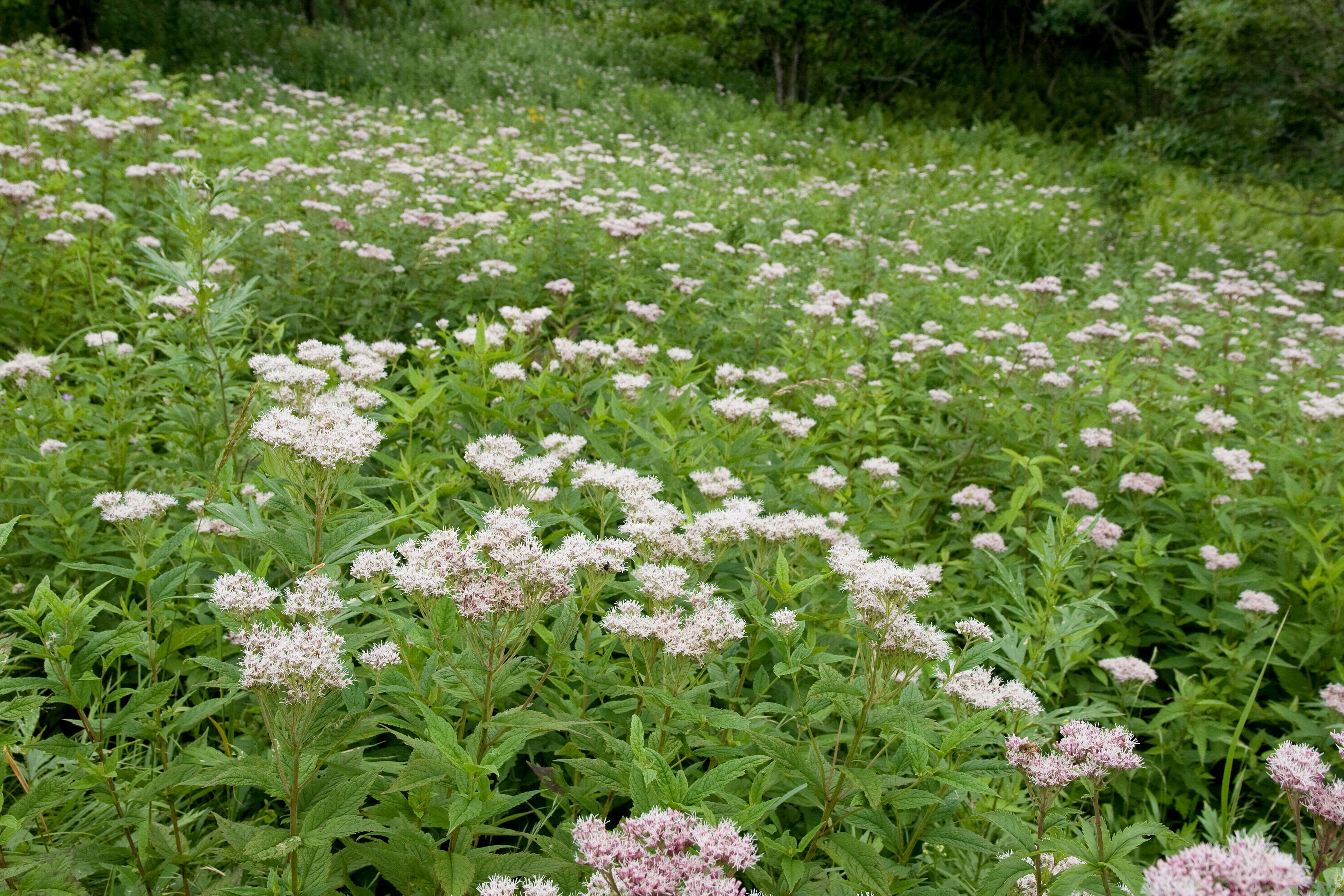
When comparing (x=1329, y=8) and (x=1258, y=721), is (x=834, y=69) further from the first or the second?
(x=1258, y=721)

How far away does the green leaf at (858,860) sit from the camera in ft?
5.71

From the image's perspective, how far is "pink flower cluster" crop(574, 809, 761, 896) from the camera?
1.39m

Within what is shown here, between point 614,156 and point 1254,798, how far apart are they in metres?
11.0

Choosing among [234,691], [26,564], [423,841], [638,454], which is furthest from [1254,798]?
[26,564]

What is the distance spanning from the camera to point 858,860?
70.0 inches

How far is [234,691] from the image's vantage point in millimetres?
2246

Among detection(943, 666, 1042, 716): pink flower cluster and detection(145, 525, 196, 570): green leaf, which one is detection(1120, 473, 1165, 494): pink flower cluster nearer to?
detection(943, 666, 1042, 716): pink flower cluster

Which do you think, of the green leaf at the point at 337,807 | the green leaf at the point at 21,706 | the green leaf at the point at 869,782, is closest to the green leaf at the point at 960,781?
the green leaf at the point at 869,782

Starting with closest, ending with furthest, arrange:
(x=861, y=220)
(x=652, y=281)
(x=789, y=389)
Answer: (x=789, y=389) → (x=652, y=281) → (x=861, y=220)

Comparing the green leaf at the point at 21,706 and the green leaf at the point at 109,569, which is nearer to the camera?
the green leaf at the point at 21,706

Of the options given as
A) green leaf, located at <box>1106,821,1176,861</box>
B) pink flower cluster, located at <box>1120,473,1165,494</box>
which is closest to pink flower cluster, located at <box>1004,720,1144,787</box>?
green leaf, located at <box>1106,821,1176,861</box>

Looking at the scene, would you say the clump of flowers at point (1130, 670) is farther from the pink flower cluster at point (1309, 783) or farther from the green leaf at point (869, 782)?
the green leaf at point (869, 782)

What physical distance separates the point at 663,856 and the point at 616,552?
3.15 feet

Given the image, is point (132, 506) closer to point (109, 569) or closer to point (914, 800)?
point (109, 569)
